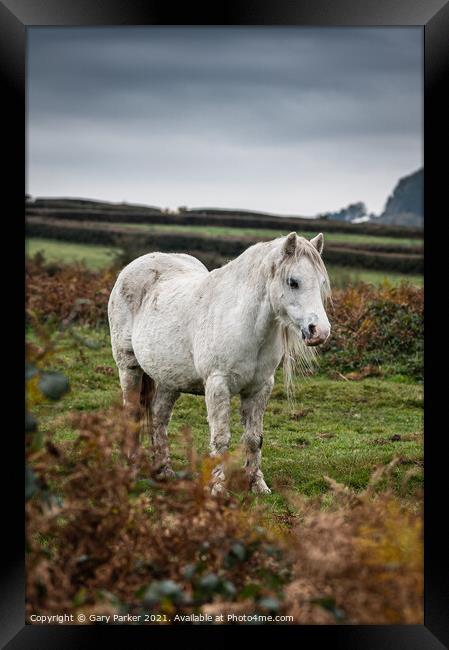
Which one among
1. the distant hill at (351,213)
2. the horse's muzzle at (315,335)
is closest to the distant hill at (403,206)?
the distant hill at (351,213)

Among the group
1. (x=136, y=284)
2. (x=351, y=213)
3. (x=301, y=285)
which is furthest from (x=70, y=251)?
(x=301, y=285)

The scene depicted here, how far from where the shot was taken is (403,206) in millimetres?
13078

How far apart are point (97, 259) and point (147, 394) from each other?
11.5m

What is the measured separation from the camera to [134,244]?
58.1ft

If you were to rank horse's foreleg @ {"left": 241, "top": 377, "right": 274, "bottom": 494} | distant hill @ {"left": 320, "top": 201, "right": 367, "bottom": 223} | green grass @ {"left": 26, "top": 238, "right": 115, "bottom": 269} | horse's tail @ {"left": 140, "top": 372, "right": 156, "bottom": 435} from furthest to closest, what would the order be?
1. green grass @ {"left": 26, "top": 238, "right": 115, "bottom": 269}
2. distant hill @ {"left": 320, "top": 201, "right": 367, "bottom": 223}
3. horse's tail @ {"left": 140, "top": 372, "right": 156, "bottom": 435}
4. horse's foreleg @ {"left": 241, "top": 377, "right": 274, "bottom": 494}

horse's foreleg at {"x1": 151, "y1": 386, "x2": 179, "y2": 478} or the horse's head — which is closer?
the horse's head

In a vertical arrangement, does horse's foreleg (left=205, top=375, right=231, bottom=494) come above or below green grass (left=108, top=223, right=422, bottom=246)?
below

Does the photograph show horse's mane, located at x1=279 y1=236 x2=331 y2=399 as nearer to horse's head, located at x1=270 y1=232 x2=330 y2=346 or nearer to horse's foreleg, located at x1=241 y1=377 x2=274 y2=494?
horse's head, located at x1=270 y1=232 x2=330 y2=346

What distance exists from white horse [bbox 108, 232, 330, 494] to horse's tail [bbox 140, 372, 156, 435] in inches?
0.6

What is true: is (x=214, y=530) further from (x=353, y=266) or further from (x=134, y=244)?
(x=134, y=244)

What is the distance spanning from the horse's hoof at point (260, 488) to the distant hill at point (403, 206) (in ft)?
17.0

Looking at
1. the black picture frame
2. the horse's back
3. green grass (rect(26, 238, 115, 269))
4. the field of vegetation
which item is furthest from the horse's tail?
green grass (rect(26, 238, 115, 269))

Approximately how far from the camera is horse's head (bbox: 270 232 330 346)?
5.15 m

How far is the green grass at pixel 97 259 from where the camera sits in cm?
1540
